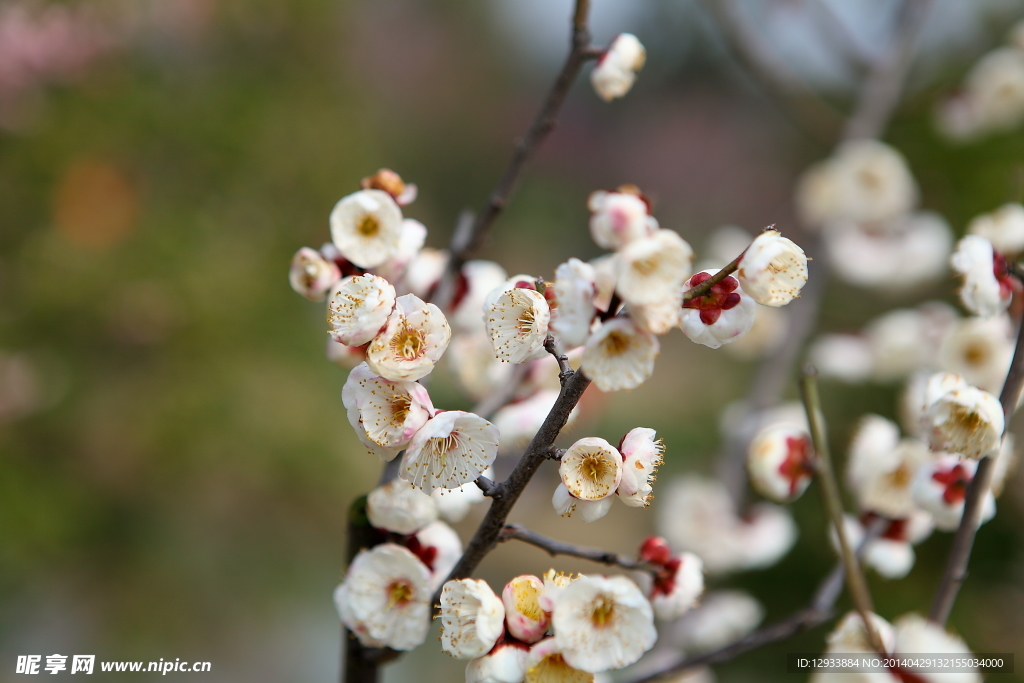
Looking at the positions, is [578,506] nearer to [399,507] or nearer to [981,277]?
[399,507]

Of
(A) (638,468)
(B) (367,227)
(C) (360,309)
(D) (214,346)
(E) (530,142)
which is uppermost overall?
(D) (214,346)

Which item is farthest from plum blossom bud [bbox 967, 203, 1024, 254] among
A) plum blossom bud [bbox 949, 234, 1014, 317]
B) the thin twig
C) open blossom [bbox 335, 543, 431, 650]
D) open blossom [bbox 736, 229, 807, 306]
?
open blossom [bbox 335, 543, 431, 650]

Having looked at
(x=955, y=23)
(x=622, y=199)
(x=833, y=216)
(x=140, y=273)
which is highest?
(x=955, y=23)

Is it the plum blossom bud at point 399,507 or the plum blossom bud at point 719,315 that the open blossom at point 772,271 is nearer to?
the plum blossom bud at point 719,315

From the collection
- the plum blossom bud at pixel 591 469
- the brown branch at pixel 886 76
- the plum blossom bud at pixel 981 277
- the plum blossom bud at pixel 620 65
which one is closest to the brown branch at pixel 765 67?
the brown branch at pixel 886 76

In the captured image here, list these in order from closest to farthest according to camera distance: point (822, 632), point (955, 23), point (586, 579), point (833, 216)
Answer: point (586, 579)
point (833, 216)
point (822, 632)
point (955, 23)

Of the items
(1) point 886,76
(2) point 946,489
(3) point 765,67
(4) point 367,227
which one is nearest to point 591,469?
(4) point 367,227

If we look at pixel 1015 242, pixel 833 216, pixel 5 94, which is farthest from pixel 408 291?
pixel 5 94

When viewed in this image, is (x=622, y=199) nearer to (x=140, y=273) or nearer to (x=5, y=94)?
(x=5, y=94)
